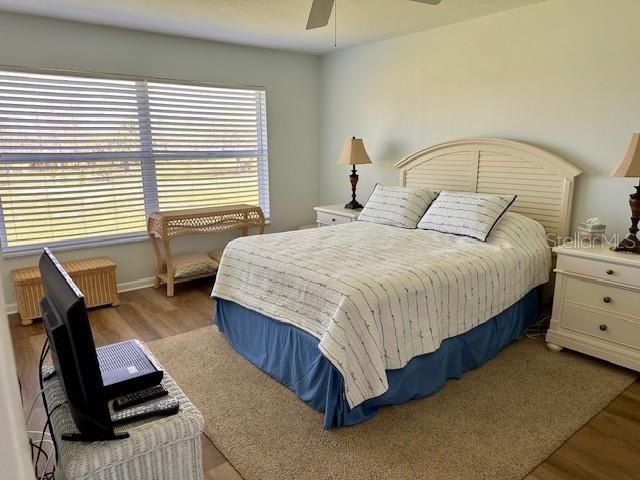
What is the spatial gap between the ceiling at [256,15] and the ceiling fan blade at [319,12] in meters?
0.76

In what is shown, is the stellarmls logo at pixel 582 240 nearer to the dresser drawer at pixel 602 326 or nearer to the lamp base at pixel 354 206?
the dresser drawer at pixel 602 326

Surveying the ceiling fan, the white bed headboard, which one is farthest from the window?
the ceiling fan

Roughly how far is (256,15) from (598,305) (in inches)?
123

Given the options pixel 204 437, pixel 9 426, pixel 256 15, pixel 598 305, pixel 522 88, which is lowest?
pixel 204 437

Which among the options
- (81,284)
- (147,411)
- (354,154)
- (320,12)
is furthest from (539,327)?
(81,284)

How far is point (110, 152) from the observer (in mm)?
3877

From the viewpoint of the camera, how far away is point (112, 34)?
3.72 metres

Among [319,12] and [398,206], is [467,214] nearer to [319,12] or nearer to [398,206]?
[398,206]

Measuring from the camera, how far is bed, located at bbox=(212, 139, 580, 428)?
2.08 metres

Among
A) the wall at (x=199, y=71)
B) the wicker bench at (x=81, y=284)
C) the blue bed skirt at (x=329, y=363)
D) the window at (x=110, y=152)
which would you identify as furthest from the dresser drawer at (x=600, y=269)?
the wicker bench at (x=81, y=284)

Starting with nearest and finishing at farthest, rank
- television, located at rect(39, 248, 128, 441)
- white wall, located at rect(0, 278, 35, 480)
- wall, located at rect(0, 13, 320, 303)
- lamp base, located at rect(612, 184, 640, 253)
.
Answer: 1. white wall, located at rect(0, 278, 35, 480)
2. television, located at rect(39, 248, 128, 441)
3. lamp base, located at rect(612, 184, 640, 253)
4. wall, located at rect(0, 13, 320, 303)

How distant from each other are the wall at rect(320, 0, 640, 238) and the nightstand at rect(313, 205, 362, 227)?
1.77 ft

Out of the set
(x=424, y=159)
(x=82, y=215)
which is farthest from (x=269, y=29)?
(x=82, y=215)

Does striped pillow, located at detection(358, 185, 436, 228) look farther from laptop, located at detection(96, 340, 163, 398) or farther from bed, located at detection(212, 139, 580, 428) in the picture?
laptop, located at detection(96, 340, 163, 398)
